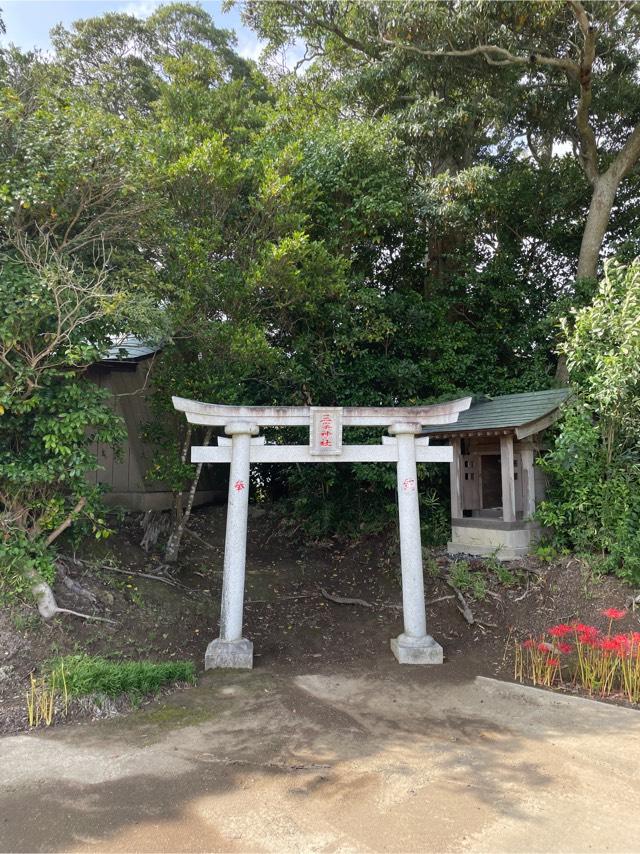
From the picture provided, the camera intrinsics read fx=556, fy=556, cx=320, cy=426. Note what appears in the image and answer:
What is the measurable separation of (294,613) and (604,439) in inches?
234

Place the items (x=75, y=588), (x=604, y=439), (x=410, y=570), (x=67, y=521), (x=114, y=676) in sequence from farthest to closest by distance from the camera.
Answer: (x=604, y=439), (x=75, y=588), (x=410, y=570), (x=67, y=521), (x=114, y=676)

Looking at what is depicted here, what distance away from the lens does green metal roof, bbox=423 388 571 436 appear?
31.9ft

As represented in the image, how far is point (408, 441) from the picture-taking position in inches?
→ 306

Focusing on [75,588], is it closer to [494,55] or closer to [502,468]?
[502,468]

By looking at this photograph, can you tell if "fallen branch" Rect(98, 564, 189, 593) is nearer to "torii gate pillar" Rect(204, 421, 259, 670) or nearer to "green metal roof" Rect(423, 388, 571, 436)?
"torii gate pillar" Rect(204, 421, 259, 670)

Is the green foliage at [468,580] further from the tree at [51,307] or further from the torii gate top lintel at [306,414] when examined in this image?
the tree at [51,307]

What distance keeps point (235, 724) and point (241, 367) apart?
5.66m

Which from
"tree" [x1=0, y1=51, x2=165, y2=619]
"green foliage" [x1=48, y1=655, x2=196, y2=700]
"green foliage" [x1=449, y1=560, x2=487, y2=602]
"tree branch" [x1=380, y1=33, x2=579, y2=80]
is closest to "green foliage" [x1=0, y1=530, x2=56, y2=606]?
"tree" [x1=0, y1=51, x2=165, y2=619]

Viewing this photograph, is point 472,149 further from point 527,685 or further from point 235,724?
point 235,724

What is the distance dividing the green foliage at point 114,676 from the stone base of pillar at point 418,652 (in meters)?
2.68

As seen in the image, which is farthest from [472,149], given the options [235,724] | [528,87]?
[235,724]

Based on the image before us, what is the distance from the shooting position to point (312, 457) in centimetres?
764

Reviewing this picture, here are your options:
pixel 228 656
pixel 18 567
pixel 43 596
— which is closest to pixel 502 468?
pixel 228 656

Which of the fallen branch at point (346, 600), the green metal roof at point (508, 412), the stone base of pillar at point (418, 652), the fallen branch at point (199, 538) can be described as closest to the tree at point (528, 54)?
the green metal roof at point (508, 412)
